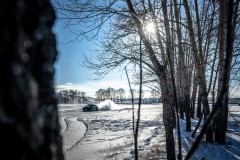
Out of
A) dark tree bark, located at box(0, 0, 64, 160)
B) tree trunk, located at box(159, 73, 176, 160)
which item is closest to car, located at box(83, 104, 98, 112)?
tree trunk, located at box(159, 73, 176, 160)

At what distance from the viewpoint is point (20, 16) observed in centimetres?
38

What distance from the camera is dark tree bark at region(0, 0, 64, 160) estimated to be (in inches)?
13.6

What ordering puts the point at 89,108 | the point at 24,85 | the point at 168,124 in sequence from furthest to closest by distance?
the point at 89,108
the point at 168,124
the point at 24,85

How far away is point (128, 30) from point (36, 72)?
632 centimetres

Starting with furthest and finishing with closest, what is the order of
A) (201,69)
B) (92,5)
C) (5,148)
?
(201,69) → (92,5) → (5,148)

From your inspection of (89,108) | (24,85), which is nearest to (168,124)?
(24,85)

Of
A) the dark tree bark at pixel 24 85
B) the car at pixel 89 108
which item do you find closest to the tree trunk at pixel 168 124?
the dark tree bark at pixel 24 85

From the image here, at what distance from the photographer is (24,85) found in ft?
1.20

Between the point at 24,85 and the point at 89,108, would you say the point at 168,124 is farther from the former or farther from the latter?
the point at 89,108

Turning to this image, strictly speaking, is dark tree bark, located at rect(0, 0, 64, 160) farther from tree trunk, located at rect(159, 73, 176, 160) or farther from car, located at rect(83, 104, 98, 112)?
car, located at rect(83, 104, 98, 112)

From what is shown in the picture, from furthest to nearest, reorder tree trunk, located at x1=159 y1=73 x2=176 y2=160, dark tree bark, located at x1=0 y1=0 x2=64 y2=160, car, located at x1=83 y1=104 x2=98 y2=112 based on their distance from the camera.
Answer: car, located at x1=83 y1=104 x2=98 y2=112
tree trunk, located at x1=159 y1=73 x2=176 y2=160
dark tree bark, located at x1=0 y1=0 x2=64 y2=160

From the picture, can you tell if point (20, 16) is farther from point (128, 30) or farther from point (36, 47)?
point (128, 30)

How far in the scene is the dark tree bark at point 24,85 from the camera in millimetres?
345

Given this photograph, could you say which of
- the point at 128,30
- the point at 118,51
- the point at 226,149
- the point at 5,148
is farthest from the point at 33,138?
the point at 226,149
